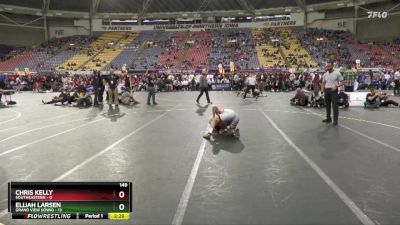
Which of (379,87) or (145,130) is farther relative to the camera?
(379,87)

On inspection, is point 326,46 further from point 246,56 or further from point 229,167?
point 229,167

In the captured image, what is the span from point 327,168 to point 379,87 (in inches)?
1034

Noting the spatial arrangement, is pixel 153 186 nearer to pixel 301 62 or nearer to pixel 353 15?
pixel 301 62

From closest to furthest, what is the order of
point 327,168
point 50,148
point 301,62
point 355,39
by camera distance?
1. point 327,168
2. point 50,148
3. point 301,62
4. point 355,39

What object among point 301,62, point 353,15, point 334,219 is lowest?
point 334,219

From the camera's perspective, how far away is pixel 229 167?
244 inches

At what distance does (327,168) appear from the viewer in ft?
19.9

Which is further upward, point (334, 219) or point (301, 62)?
point (301, 62)

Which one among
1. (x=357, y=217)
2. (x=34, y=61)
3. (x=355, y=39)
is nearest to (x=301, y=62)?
(x=355, y=39)
